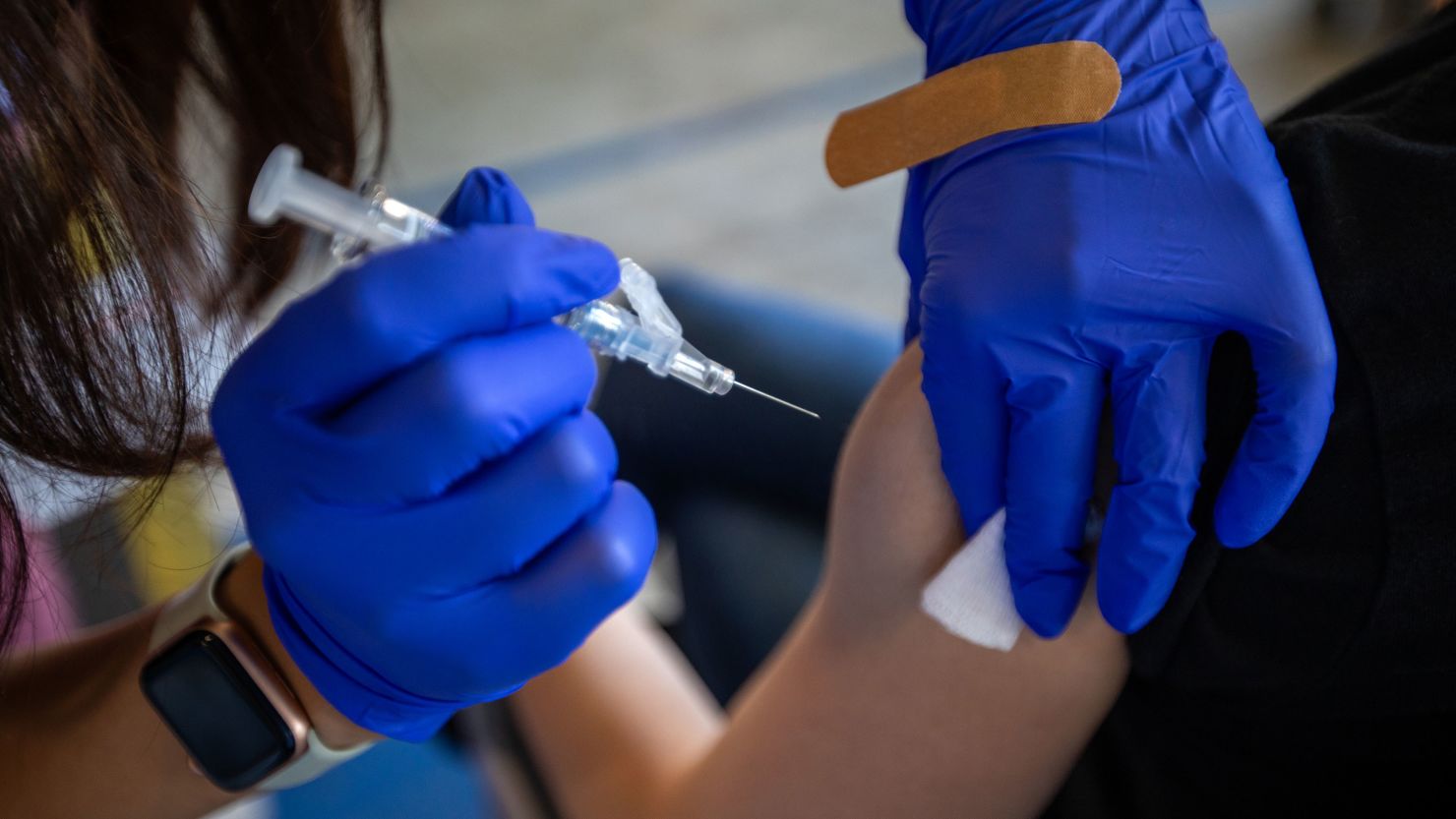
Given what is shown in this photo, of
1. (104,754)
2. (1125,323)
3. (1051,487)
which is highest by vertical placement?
(1125,323)

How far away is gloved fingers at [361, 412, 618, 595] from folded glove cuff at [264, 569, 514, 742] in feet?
0.48

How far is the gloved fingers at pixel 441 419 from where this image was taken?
0.67m

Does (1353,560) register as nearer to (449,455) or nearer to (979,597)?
(979,597)

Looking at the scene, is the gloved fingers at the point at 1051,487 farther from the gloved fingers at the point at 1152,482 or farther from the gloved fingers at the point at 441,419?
the gloved fingers at the point at 441,419

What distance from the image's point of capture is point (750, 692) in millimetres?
1074

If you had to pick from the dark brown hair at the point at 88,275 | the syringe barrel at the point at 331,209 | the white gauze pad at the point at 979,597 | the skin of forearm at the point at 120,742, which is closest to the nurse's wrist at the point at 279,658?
the skin of forearm at the point at 120,742

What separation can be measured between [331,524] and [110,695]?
452mm

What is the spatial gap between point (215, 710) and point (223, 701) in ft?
0.04

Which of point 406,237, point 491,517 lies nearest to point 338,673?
point 491,517

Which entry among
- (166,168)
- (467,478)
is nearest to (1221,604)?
(467,478)

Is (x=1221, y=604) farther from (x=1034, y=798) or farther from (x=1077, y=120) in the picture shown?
(x=1077, y=120)

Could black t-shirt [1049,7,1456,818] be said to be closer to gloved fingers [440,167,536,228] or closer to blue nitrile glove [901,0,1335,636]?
blue nitrile glove [901,0,1335,636]

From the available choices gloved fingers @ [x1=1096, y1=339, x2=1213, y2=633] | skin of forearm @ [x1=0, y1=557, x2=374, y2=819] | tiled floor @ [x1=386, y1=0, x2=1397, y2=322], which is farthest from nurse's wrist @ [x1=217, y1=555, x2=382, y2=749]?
tiled floor @ [x1=386, y1=0, x2=1397, y2=322]

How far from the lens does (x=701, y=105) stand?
11.7 ft
